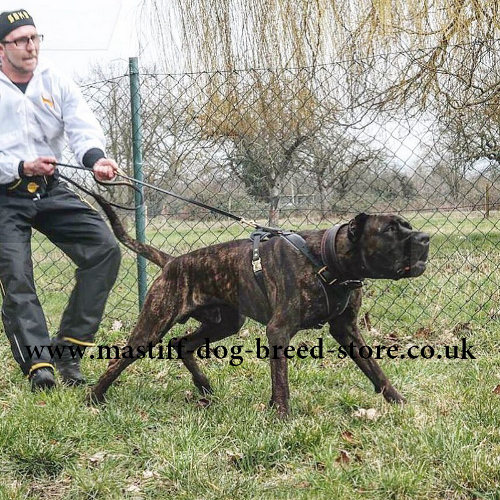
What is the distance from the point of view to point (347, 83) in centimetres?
445

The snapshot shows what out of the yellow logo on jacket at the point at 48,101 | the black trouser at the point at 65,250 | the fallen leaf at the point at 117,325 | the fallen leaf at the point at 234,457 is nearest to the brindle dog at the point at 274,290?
the black trouser at the point at 65,250

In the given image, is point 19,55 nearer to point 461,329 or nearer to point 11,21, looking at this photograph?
point 11,21

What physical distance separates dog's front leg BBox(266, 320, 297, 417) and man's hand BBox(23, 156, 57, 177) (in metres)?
1.47

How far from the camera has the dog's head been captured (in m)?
3.17

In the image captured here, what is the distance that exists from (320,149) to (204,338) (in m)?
1.68

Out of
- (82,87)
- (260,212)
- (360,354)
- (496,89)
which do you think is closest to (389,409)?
(360,354)

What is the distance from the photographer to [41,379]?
3.72 meters

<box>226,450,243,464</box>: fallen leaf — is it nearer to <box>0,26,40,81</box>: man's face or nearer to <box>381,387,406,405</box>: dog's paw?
<box>381,387,406,405</box>: dog's paw

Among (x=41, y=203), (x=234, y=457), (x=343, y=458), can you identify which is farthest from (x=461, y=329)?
(x=41, y=203)

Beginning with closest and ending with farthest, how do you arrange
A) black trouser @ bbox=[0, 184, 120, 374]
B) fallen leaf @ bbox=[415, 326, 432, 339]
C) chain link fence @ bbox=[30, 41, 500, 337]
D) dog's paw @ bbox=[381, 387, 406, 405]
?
dog's paw @ bbox=[381, 387, 406, 405] < black trouser @ bbox=[0, 184, 120, 374] < chain link fence @ bbox=[30, 41, 500, 337] < fallen leaf @ bbox=[415, 326, 432, 339]

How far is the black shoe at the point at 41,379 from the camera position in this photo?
3.71 m

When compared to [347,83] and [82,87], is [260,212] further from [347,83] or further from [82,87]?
[82,87]

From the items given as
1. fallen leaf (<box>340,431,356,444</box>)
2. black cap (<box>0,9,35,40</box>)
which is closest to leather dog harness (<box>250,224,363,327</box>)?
fallen leaf (<box>340,431,356,444</box>)

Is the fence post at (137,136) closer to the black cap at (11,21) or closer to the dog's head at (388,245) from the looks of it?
the black cap at (11,21)
